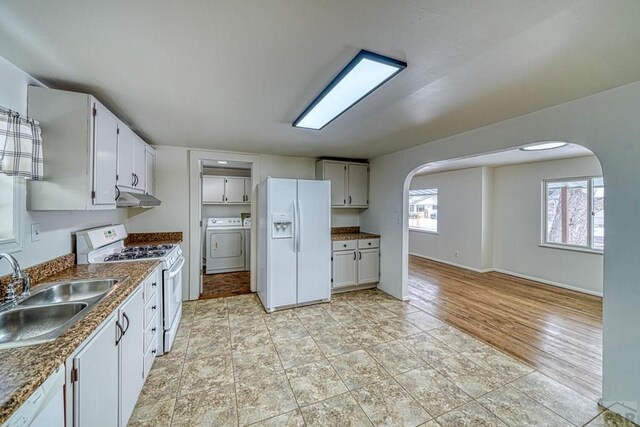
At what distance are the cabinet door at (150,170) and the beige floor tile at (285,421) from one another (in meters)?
2.83

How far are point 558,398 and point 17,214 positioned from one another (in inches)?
153

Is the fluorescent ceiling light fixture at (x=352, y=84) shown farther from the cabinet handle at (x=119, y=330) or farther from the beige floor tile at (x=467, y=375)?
the beige floor tile at (x=467, y=375)

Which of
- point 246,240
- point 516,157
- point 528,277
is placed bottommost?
point 528,277

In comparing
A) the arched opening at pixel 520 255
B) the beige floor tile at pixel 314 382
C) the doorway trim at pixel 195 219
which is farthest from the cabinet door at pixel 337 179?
the beige floor tile at pixel 314 382

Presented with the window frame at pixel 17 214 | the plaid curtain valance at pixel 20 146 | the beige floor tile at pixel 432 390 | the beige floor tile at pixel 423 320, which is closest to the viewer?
the plaid curtain valance at pixel 20 146

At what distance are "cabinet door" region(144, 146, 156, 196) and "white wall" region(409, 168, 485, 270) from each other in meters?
5.99

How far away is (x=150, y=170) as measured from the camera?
3303 mm

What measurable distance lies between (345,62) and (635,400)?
2903mm

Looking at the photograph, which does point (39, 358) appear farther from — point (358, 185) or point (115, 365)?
point (358, 185)

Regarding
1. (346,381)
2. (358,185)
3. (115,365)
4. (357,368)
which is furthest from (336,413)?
(358,185)

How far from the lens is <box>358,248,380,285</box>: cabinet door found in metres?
4.17

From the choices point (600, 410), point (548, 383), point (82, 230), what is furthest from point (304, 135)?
point (600, 410)

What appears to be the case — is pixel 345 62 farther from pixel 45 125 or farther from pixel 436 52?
pixel 45 125

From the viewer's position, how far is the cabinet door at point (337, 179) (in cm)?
429
